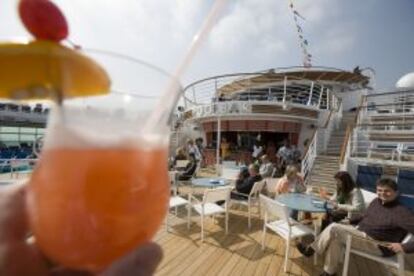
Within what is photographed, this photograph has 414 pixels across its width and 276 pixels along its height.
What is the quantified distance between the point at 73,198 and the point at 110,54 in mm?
360

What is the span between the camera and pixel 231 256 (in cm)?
338

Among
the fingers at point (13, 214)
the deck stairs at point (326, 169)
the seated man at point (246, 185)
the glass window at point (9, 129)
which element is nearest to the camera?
the fingers at point (13, 214)

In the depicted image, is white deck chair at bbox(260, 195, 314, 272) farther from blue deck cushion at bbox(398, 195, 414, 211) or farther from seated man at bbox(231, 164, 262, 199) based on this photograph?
blue deck cushion at bbox(398, 195, 414, 211)

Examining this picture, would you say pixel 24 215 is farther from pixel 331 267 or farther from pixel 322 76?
pixel 322 76

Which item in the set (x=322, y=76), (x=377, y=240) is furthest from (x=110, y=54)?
(x=322, y=76)

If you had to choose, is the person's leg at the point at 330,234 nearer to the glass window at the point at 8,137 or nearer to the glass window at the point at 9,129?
the glass window at the point at 9,129

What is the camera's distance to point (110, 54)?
28.0 inches

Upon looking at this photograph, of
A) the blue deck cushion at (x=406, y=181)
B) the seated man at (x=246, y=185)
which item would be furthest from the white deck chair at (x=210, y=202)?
the blue deck cushion at (x=406, y=181)

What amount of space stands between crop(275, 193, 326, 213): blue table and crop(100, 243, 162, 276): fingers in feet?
9.68

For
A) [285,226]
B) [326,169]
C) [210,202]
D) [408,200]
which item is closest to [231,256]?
[285,226]

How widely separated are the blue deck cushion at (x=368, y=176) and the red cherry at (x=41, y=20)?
24.2 feet

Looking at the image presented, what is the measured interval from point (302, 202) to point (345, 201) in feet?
1.82

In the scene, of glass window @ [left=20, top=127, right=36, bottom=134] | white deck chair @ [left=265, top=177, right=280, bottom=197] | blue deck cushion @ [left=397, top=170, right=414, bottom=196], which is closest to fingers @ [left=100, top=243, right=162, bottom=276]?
white deck chair @ [left=265, top=177, right=280, bottom=197]

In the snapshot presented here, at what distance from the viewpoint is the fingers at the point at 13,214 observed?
0.70 m
